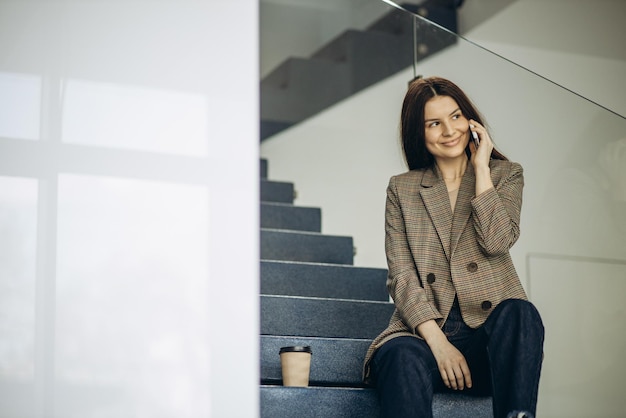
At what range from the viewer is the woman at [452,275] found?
2195mm

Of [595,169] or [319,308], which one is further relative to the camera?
[319,308]

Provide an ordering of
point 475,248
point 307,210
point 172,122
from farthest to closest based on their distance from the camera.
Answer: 1. point 307,210
2. point 475,248
3. point 172,122

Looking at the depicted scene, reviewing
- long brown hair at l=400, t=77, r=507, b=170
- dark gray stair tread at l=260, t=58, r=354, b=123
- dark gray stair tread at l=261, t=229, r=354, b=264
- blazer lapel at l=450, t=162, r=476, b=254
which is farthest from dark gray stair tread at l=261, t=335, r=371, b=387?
dark gray stair tread at l=260, t=58, r=354, b=123

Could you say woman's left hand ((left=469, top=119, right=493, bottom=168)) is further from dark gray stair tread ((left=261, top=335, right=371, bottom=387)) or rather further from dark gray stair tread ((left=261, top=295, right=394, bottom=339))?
dark gray stair tread ((left=261, top=295, right=394, bottom=339))

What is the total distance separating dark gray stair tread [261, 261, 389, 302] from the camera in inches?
136

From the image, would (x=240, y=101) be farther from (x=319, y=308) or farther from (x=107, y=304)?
(x=319, y=308)

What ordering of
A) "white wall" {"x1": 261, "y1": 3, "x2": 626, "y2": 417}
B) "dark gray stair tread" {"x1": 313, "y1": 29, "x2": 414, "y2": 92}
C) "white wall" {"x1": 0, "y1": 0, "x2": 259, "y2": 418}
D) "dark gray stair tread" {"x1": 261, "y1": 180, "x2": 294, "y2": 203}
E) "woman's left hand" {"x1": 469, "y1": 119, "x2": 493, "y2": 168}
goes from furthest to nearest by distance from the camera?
"dark gray stair tread" {"x1": 261, "y1": 180, "x2": 294, "y2": 203}
"dark gray stair tread" {"x1": 313, "y1": 29, "x2": 414, "y2": 92}
"white wall" {"x1": 261, "y1": 3, "x2": 626, "y2": 417}
"woman's left hand" {"x1": 469, "y1": 119, "x2": 493, "y2": 168}
"white wall" {"x1": 0, "y1": 0, "x2": 259, "y2": 418}

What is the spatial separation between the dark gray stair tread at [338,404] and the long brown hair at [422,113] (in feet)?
2.33

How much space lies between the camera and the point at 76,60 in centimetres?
189

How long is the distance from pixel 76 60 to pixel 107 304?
0.51m

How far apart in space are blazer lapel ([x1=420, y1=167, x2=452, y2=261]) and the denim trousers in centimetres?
32

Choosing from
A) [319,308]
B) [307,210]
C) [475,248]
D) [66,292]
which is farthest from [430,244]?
[307,210]

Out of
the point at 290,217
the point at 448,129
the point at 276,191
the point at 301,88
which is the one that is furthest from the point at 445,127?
the point at 301,88

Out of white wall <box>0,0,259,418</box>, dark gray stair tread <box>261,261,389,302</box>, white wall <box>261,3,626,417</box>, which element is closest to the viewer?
white wall <box>0,0,259,418</box>
